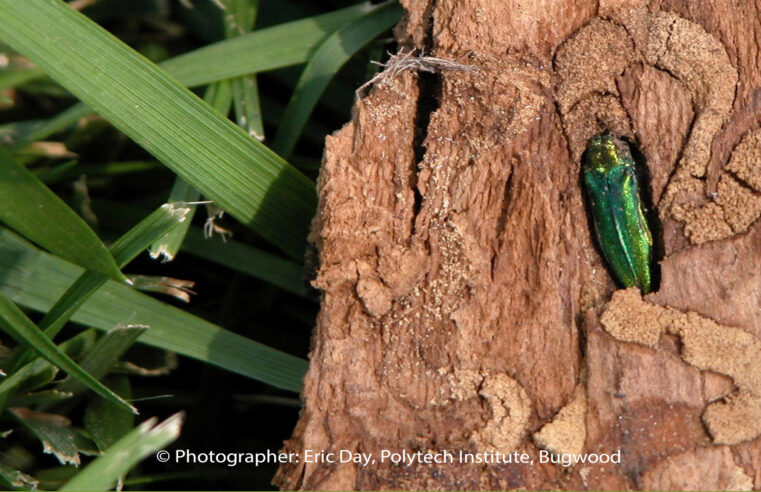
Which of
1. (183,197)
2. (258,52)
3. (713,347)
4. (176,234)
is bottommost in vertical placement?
(713,347)

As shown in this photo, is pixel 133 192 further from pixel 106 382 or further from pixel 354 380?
pixel 354 380

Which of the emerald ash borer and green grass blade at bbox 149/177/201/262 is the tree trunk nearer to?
the emerald ash borer

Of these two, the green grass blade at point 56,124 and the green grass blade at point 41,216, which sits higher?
the green grass blade at point 56,124

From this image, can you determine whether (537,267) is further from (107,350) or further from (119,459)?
(107,350)

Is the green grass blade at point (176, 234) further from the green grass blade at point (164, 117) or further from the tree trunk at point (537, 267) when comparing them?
the tree trunk at point (537, 267)

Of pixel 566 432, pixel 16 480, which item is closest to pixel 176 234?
pixel 16 480

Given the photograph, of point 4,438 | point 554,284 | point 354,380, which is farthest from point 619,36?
point 4,438

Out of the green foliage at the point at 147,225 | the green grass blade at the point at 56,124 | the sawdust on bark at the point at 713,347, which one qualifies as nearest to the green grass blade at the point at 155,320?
the green foliage at the point at 147,225
